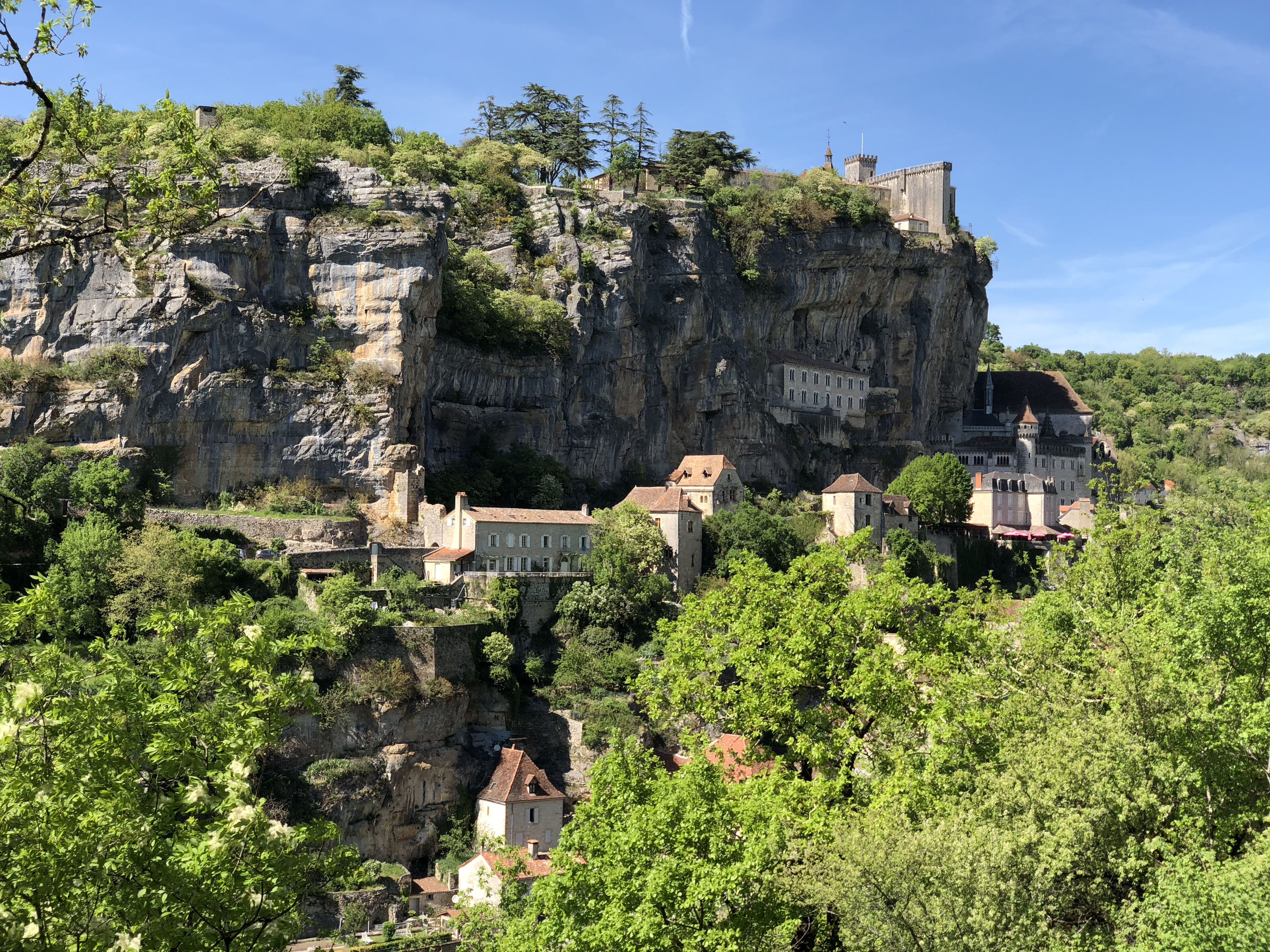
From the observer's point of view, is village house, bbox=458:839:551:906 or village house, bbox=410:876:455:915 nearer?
village house, bbox=458:839:551:906

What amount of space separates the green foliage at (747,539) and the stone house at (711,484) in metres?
1.58

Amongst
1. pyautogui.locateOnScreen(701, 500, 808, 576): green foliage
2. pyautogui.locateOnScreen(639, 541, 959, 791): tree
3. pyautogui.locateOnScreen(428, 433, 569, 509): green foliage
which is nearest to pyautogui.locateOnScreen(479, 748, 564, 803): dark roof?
pyautogui.locateOnScreen(428, 433, 569, 509): green foliage

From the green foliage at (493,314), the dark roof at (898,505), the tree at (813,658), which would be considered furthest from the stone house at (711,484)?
the tree at (813,658)

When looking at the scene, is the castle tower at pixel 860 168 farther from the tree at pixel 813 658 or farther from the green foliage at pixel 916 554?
the tree at pixel 813 658

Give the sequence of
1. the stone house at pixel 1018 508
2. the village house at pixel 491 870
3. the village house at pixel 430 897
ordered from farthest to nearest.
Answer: the stone house at pixel 1018 508, the village house at pixel 430 897, the village house at pixel 491 870

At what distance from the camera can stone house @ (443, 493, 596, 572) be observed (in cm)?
5469

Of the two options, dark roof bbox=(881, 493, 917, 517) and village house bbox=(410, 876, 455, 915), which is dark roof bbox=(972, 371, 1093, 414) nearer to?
dark roof bbox=(881, 493, 917, 517)

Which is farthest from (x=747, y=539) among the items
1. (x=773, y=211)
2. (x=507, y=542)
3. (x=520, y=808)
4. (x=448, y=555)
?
(x=773, y=211)

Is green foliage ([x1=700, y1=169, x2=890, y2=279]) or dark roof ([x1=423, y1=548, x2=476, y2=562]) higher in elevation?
green foliage ([x1=700, y1=169, x2=890, y2=279])

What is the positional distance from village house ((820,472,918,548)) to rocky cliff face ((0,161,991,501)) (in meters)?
5.54

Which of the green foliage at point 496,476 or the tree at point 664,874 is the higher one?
the green foliage at point 496,476

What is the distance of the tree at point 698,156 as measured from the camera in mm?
82125

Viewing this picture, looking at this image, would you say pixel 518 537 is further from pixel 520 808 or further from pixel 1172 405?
pixel 1172 405

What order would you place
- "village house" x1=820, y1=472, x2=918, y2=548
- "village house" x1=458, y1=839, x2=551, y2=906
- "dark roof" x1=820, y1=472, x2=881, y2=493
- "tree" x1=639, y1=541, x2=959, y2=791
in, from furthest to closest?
1. "dark roof" x1=820, y1=472, x2=881, y2=493
2. "village house" x1=820, y1=472, x2=918, y2=548
3. "village house" x1=458, y1=839, x2=551, y2=906
4. "tree" x1=639, y1=541, x2=959, y2=791
